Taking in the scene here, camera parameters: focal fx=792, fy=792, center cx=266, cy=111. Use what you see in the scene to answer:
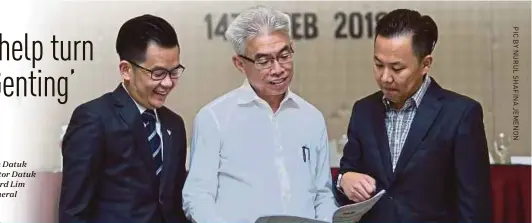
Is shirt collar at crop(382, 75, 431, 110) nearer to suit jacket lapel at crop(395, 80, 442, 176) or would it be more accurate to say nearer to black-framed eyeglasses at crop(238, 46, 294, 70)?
suit jacket lapel at crop(395, 80, 442, 176)

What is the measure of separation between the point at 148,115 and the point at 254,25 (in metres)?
0.47

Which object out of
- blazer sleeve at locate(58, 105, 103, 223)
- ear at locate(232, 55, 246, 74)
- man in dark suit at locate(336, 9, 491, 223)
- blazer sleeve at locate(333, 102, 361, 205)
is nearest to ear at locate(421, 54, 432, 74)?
man in dark suit at locate(336, 9, 491, 223)

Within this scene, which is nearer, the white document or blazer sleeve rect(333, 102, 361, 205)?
the white document

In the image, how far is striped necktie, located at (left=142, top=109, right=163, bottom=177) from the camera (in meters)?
2.67

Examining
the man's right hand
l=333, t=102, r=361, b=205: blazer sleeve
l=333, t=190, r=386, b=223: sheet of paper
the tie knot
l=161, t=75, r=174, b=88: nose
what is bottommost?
l=333, t=190, r=386, b=223: sheet of paper

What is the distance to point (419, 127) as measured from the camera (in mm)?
2623

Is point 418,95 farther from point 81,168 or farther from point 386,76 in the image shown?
point 81,168

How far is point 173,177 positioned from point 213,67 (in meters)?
0.40

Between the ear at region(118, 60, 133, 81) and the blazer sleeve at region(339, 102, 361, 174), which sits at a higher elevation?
the ear at region(118, 60, 133, 81)

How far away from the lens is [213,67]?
8.95 feet

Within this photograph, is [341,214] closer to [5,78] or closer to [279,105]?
[279,105]

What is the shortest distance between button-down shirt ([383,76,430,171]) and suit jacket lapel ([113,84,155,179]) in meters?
0.81

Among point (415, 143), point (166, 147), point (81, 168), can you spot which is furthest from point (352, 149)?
point (81, 168)

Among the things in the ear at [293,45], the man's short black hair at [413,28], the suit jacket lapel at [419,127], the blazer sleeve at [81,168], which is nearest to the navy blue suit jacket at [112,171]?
the blazer sleeve at [81,168]
